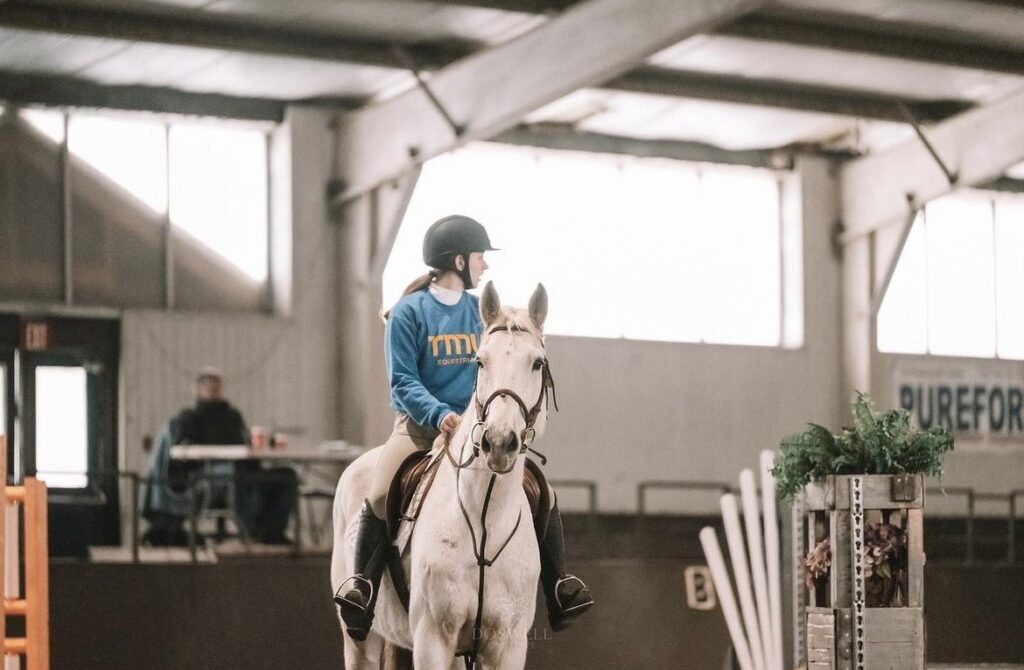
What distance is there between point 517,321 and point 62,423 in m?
10.9

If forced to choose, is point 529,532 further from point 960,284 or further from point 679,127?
point 960,284

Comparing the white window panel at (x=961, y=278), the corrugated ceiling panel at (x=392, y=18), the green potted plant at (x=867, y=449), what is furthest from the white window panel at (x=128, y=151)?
the green potted plant at (x=867, y=449)

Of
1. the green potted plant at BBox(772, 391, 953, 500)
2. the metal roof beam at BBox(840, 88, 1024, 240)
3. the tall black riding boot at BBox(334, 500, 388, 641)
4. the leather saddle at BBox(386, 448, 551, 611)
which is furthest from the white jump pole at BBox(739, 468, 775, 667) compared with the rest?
the metal roof beam at BBox(840, 88, 1024, 240)

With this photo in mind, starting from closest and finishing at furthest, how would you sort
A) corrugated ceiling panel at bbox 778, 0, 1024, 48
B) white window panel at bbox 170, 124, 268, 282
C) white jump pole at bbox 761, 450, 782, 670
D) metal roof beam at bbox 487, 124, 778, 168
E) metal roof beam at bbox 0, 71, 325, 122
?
white jump pole at bbox 761, 450, 782, 670 → corrugated ceiling panel at bbox 778, 0, 1024, 48 → metal roof beam at bbox 0, 71, 325, 122 → white window panel at bbox 170, 124, 268, 282 → metal roof beam at bbox 487, 124, 778, 168

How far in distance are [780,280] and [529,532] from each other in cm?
1399

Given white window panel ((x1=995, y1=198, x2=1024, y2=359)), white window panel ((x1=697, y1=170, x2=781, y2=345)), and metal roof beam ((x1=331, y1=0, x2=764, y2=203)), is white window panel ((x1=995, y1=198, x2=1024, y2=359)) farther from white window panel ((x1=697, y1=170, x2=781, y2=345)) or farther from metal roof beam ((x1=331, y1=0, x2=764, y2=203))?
metal roof beam ((x1=331, y1=0, x2=764, y2=203))

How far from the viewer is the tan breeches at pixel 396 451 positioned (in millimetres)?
5879

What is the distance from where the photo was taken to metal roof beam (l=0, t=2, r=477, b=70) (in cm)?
1369

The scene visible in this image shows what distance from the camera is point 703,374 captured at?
723 inches

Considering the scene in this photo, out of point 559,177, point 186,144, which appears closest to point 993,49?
point 559,177

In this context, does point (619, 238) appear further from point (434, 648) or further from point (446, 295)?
point (434, 648)

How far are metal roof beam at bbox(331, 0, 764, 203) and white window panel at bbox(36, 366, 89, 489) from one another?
312 cm

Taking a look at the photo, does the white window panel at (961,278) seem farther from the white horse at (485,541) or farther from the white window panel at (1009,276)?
the white horse at (485,541)

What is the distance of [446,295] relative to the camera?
5957 millimetres
